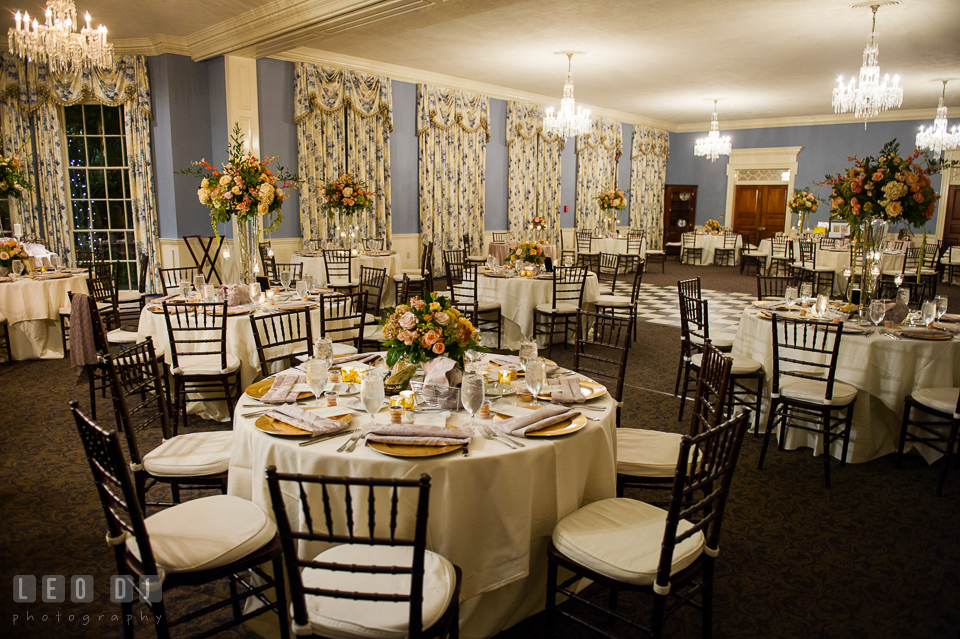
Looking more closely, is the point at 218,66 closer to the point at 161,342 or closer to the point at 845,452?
the point at 161,342

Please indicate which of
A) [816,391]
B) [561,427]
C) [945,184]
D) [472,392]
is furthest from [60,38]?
[945,184]

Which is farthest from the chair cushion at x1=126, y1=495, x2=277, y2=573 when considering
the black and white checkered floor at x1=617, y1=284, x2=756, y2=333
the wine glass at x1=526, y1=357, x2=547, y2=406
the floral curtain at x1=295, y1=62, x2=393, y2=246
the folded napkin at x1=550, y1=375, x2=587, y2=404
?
the floral curtain at x1=295, y1=62, x2=393, y2=246

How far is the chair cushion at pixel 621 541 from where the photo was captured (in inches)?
81.4

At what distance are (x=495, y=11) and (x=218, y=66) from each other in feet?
13.5

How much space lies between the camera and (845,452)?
13.4 feet

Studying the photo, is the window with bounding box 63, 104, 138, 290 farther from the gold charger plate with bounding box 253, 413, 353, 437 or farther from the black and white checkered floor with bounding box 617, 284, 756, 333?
the gold charger plate with bounding box 253, 413, 353, 437

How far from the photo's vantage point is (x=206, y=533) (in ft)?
7.10

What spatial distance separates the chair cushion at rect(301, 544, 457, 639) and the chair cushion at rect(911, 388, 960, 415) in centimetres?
333

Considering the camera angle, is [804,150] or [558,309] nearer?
[558,309]

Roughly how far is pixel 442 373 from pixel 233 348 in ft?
8.56

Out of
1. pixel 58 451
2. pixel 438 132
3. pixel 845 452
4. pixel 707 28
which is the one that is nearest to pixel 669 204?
pixel 438 132

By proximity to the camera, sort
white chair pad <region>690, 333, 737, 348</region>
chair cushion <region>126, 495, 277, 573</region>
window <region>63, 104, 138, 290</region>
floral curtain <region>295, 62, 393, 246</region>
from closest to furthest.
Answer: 1. chair cushion <region>126, 495, 277, 573</region>
2. white chair pad <region>690, 333, 737, 348</region>
3. window <region>63, 104, 138, 290</region>
4. floral curtain <region>295, 62, 393, 246</region>

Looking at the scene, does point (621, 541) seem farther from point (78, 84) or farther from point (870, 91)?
point (78, 84)

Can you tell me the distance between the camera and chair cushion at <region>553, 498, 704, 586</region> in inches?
81.4
